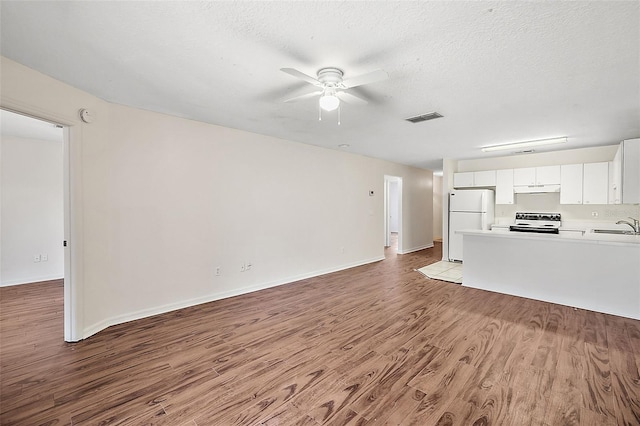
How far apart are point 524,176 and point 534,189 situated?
0.32 meters

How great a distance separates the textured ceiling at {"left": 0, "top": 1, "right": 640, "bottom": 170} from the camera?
1.60 m

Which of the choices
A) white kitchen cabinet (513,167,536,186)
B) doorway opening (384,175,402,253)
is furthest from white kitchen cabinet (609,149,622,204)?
doorway opening (384,175,402,253)

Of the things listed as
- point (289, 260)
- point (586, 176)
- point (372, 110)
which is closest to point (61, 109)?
point (372, 110)

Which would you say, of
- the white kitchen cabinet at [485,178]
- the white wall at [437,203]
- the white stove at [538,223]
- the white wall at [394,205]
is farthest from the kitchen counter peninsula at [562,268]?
the white wall at [394,205]

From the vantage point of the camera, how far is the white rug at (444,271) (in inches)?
197

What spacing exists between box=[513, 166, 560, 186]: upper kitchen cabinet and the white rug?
2.13 metres

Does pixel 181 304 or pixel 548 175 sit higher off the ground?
pixel 548 175

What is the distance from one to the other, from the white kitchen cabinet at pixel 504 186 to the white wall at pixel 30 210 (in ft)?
28.5

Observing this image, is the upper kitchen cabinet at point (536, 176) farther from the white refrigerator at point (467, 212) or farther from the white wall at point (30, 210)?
the white wall at point (30, 210)

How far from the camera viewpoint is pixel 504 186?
19.2 feet

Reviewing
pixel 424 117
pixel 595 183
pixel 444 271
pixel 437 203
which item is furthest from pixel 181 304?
pixel 437 203

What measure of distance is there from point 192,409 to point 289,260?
3.08 m

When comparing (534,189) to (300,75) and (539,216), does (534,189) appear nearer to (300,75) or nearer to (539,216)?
(539,216)

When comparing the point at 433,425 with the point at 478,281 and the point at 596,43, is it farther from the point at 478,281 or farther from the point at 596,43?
the point at 478,281
